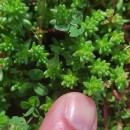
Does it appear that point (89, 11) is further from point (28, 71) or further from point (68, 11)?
point (28, 71)

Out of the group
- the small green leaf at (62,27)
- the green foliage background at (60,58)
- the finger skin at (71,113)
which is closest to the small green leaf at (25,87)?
the green foliage background at (60,58)

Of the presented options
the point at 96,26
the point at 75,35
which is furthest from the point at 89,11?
the point at 75,35

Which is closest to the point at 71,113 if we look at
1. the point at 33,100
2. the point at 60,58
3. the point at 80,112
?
the point at 80,112

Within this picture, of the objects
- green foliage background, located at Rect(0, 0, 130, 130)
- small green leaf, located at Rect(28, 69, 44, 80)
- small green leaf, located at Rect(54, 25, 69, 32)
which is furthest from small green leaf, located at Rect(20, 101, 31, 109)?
small green leaf, located at Rect(54, 25, 69, 32)

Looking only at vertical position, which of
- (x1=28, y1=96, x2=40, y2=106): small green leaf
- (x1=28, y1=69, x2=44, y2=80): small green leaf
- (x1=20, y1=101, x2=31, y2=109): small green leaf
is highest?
(x1=28, y1=69, x2=44, y2=80): small green leaf

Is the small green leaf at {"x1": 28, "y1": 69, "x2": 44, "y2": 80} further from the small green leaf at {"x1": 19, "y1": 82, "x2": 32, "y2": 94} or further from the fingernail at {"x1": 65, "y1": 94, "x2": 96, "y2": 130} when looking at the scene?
the fingernail at {"x1": 65, "y1": 94, "x2": 96, "y2": 130}

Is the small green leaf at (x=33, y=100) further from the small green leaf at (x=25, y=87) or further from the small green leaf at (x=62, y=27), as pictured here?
the small green leaf at (x=62, y=27)

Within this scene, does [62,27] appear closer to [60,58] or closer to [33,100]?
[60,58]
